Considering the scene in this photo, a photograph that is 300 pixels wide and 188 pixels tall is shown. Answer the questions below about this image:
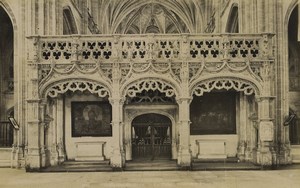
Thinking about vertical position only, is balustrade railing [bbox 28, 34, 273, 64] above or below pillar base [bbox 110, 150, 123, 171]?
above

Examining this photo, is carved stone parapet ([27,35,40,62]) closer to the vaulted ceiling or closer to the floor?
the floor

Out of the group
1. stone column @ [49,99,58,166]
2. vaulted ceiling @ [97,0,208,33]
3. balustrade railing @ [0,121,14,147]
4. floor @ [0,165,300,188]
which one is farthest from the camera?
vaulted ceiling @ [97,0,208,33]

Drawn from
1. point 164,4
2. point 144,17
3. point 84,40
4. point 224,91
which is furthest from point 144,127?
point 144,17

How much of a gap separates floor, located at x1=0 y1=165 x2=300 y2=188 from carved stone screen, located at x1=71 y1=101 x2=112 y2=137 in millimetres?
3208

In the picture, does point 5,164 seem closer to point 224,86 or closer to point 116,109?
point 116,109

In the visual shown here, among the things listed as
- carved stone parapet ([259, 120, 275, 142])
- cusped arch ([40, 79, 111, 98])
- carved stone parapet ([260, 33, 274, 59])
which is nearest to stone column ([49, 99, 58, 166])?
cusped arch ([40, 79, 111, 98])

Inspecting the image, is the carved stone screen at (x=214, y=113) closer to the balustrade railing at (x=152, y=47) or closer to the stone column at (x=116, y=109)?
the balustrade railing at (x=152, y=47)

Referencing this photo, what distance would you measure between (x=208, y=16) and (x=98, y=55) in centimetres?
1613

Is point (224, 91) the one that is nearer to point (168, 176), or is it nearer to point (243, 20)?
point (243, 20)

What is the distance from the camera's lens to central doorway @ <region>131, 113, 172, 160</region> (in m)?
16.5

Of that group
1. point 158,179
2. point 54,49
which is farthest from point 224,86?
point 54,49

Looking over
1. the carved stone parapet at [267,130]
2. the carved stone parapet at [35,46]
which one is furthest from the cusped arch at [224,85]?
the carved stone parapet at [35,46]

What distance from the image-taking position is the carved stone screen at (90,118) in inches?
629

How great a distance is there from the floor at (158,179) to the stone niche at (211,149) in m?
2.99
